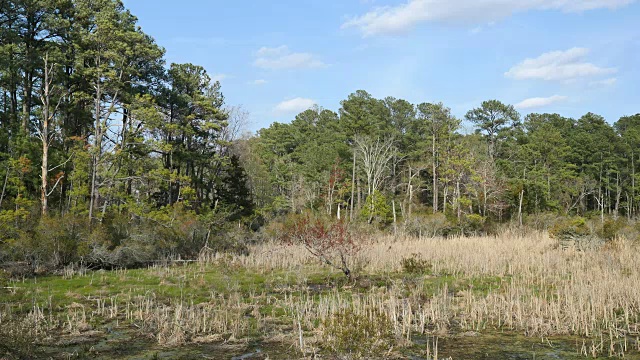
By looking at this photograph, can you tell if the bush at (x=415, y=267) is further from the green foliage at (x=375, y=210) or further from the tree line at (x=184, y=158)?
the green foliage at (x=375, y=210)

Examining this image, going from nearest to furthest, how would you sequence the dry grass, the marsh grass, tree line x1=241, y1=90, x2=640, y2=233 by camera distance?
the marsh grass, the dry grass, tree line x1=241, y1=90, x2=640, y2=233

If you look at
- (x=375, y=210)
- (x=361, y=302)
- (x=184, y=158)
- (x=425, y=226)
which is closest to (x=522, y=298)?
(x=361, y=302)

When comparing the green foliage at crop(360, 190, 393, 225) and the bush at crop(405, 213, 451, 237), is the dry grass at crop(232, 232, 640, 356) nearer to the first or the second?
the bush at crop(405, 213, 451, 237)

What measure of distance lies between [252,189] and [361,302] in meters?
40.1

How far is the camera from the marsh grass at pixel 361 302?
9.00 m

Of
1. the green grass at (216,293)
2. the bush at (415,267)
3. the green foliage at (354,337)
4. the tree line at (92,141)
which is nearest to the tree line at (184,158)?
the tree line at (92,141)

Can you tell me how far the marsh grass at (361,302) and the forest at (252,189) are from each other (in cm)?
10

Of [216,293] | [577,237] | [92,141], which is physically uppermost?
[92,141]

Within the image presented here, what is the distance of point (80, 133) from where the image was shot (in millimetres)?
34094

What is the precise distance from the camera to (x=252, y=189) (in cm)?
5141

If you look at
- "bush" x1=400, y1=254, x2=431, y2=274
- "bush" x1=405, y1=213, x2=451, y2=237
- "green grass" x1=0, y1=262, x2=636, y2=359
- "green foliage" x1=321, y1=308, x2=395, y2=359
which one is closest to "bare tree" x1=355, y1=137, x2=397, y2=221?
"bush" x1=405, y1=213, x2=451, y2=237

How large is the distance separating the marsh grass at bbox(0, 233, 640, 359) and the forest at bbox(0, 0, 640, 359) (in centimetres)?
10

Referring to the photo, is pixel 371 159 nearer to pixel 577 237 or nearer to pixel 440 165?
pixel 440 165

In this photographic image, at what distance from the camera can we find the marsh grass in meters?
9.00
